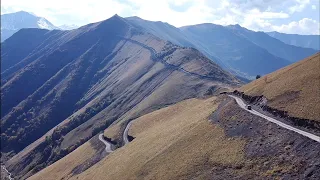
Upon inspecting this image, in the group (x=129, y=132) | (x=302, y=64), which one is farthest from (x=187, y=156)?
(x=129, y=132)

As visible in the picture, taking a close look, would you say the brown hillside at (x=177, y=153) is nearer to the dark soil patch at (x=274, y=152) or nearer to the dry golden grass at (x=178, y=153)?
the dry golden grass at (x=178, y=153)

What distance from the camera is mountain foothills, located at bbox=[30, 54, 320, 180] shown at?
176 feet

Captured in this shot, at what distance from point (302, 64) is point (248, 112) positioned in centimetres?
2265

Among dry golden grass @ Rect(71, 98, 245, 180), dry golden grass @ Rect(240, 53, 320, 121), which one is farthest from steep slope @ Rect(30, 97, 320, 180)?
dry golden grass @ Rect(240, 53, 320, 121)

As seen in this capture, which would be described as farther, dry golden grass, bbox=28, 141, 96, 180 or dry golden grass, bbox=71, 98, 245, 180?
dry golden grass, bbox=28, 141, 96, 180

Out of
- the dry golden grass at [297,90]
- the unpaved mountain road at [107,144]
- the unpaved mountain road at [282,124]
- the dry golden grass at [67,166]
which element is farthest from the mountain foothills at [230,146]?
the unpaved mountain road at [107,144]

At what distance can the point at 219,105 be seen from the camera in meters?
95.8

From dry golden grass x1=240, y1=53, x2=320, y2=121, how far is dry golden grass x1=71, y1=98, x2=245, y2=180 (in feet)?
44.8

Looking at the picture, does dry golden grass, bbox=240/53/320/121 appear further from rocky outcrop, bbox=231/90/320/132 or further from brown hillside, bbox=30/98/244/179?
brown hillside, bbox=30/98/244/179

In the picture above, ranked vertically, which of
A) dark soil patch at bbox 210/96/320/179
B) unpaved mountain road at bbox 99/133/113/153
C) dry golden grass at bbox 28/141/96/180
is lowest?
dry golden grass at bbox 28/141/96/180

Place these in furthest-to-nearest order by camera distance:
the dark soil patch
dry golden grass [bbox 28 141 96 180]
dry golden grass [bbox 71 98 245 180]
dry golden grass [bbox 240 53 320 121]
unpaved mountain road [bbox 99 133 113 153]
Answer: unpaved mountain road [bbox 99 133 113 153] < dry golden grass [bbox 28 141 96 180] < dry golden grass [bbox 240 53 320 121] < dry golden grass [bbox 71 98 245 180] < the dark soil patch

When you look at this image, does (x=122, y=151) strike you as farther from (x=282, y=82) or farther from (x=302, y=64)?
(x=302, y=64)

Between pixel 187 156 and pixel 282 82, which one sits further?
pixel 282 82

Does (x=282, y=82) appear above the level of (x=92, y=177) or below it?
above
